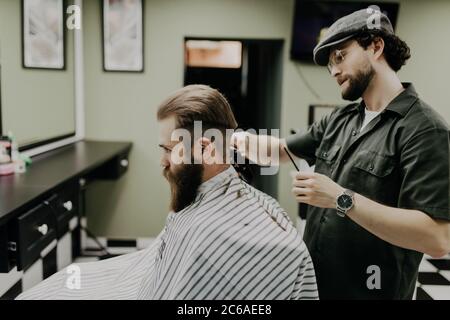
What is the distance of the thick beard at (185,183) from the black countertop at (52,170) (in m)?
0.68

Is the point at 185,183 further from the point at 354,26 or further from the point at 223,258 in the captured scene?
the point at 354,26

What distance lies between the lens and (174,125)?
1400 millimetres

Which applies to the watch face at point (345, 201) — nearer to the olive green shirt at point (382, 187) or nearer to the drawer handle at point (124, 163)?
the olive green shirt at point (382, 187)

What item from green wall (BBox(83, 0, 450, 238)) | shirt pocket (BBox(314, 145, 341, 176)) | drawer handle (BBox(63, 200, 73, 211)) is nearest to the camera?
shirt pocket (BBox(314, 145, 341, 176))

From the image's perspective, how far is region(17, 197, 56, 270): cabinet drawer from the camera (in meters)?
1.77

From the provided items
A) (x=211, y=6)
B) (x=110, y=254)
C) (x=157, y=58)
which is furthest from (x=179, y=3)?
(x=110, y=254)

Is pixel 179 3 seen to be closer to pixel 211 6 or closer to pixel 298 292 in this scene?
pixel 211 6

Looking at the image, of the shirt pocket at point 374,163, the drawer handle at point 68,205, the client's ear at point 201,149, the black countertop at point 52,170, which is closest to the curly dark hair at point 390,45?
the shirt pocket at point 374,163

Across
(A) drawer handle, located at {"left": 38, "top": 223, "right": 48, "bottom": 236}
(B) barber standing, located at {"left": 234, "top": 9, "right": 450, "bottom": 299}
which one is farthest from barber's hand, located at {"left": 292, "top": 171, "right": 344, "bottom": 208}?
(A) drawer handle, located at {"left": 38, "top": 223, "right": 48, "bottom": 236}

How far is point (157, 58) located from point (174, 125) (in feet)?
8.76

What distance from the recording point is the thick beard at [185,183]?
1452 mm

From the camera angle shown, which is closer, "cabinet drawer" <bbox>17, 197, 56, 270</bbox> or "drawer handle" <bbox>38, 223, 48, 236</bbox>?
"cabinet drawer" <bbox>17, 197, 56, 270</bbox>

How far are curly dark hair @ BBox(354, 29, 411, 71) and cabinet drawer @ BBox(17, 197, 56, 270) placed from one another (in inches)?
60.2

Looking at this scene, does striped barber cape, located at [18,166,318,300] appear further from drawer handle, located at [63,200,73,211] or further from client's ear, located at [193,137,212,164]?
drawer handle, located at [63,200,73,211]
